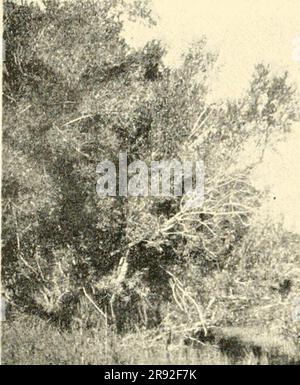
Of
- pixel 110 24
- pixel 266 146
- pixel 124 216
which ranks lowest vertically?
pixel 124 216

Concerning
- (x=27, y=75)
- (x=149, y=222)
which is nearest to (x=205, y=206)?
(x=149, y=222)

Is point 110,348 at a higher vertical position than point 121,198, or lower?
lower

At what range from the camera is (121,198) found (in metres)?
8.61

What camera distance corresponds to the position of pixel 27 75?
8.71 metres

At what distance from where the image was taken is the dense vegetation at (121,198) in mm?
8609

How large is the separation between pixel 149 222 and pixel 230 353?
1839 mm

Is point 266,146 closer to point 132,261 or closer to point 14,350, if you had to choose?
point 132,261

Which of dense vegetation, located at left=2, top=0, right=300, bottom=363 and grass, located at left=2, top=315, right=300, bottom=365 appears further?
dense vegetation, located at left=2, top=0, right=300, bottom=363

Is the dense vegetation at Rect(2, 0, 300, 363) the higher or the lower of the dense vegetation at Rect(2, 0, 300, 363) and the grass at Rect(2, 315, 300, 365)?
the higher

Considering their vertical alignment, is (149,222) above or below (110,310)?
above

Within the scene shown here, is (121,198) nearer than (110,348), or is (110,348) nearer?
(110,348)

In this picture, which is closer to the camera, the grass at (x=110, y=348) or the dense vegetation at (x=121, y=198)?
the grass at (x=110, y=348)

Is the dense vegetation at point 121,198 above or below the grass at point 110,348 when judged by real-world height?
above

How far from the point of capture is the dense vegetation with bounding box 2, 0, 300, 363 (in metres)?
8.61
